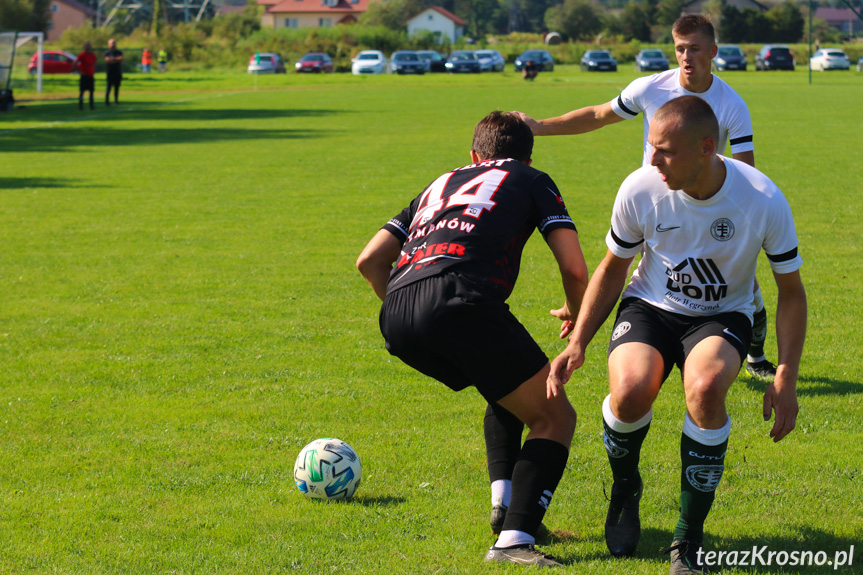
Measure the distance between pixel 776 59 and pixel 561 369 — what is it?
6238 cm

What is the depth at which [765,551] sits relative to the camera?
3926 millimetres

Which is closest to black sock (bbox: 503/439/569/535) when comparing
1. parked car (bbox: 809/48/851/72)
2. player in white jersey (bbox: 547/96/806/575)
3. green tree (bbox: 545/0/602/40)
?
player in white jersey (bbox: 547/96/806/575)

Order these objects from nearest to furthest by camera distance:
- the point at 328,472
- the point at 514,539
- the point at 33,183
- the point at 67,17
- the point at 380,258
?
the point at 514,539
the point at 380,258
the point at 328,472
the point at 33,183
the point at 67,17

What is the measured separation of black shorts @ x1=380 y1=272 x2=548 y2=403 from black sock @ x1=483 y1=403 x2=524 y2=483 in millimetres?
456

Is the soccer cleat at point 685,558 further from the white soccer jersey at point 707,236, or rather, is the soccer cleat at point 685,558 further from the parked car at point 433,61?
the parked car at point 433,61

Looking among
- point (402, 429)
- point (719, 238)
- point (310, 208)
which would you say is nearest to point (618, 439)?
point (719, 238)

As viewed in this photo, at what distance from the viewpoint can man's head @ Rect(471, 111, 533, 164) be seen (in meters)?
4.18

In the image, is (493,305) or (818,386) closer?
(493,305)

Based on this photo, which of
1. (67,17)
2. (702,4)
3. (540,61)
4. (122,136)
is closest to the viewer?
(122,136)

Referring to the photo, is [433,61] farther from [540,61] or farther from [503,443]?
[503,443]

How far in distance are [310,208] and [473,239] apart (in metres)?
10.0

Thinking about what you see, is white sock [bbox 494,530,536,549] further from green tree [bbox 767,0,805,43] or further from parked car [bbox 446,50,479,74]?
green tree [bbox 767,0,805,43]

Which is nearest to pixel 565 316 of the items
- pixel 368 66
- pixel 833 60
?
pixel 368 66

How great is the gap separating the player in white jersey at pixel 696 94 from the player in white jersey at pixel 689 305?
1.64 m
